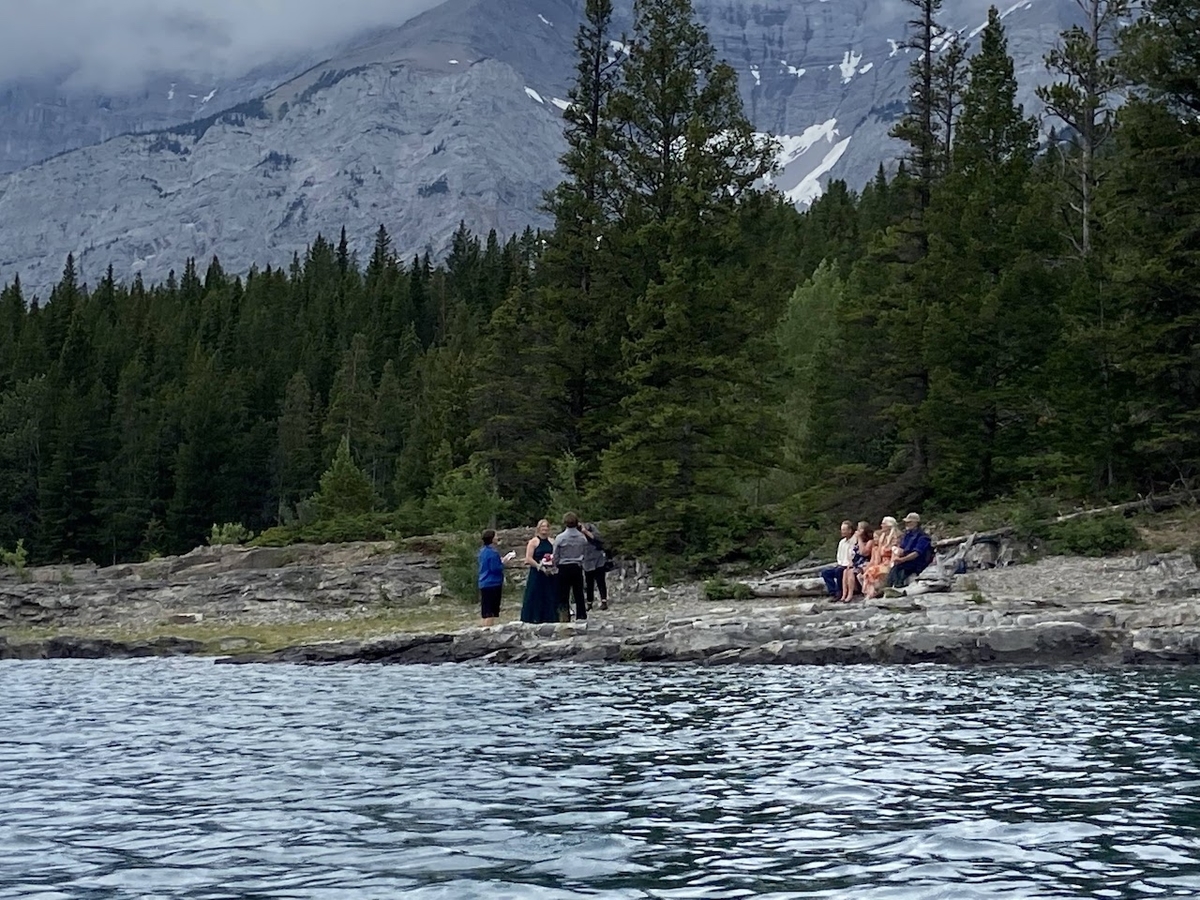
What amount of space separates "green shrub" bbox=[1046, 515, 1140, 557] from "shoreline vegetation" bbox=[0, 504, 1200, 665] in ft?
0.98

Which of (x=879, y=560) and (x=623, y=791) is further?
(x=879, y=560)

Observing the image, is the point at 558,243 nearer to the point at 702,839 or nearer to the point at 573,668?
the point at 573,668

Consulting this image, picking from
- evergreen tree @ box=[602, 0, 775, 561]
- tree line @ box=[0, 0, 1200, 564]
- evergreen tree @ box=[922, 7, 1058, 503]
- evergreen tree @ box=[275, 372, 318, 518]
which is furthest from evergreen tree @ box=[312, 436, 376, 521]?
evergreen tree @ box=[275, 372, 318, 518]

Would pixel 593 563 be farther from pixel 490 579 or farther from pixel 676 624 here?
pixel 676 624

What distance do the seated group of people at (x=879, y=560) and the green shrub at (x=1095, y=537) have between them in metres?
3.94

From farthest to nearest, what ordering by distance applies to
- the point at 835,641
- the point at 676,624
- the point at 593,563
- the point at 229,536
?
1. the point at 229,536
2. the point at 593,563
3. the point at 676,624
4. the point at 835,641

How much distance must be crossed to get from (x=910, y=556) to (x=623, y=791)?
659 inches

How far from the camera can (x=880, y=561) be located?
2683 cm

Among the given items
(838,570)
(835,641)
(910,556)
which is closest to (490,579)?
(838,570)

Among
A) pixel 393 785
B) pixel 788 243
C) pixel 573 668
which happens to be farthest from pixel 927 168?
pixel 788 243

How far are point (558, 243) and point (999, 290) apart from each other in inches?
582

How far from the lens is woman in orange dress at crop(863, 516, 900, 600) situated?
26.4 metres

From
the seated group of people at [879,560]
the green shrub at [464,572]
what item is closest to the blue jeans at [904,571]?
the seated group of people at [879,560]

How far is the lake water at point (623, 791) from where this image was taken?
26.7 ft
